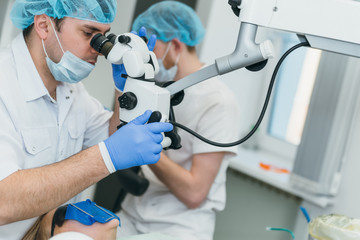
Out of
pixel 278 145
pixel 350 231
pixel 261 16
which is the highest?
pixel 261 16

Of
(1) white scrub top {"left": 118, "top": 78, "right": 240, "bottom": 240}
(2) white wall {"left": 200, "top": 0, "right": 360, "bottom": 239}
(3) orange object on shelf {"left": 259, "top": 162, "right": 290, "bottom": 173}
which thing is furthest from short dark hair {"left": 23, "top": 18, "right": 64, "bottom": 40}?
(3) orange object on shelf {"left": 259, "top": 162, "right": 290, "bottom": 173}

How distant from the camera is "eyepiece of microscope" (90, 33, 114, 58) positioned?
128 cm

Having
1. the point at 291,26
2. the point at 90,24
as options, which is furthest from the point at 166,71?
the point at 291,26

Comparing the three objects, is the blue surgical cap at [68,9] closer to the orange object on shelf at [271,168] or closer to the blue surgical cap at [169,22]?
the blue surgical cap at [169,22]

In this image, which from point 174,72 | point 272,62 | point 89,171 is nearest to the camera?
point 89,171

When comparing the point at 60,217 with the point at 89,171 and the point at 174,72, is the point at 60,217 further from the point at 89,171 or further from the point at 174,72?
the point at 174,72

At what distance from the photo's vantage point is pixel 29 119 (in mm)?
1404

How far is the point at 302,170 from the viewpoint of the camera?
2193 millimetres

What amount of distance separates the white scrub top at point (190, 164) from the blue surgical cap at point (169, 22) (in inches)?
10.4

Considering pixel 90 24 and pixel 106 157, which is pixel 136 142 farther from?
pixel 90 24

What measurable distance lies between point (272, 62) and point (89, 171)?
6.60 ft

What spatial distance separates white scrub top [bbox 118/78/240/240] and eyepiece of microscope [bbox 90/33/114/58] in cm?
63

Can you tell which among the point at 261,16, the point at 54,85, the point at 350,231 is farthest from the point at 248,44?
the point at 54,85

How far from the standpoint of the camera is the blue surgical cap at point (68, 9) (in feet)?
4.46
